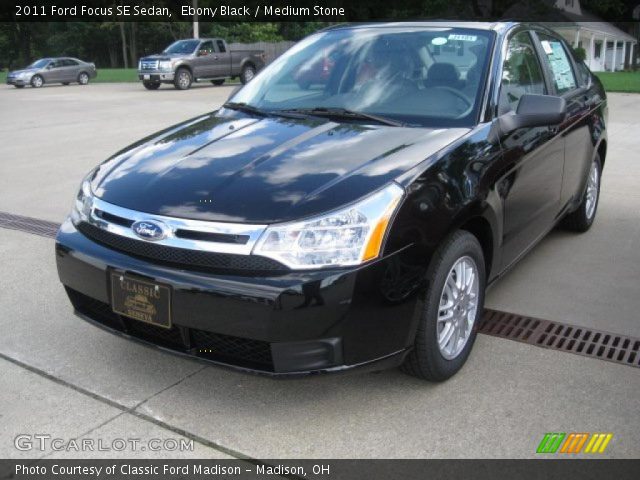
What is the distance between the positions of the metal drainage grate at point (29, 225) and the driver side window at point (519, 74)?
147 inches

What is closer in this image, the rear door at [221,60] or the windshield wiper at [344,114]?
the windshield wiper at [344,114]

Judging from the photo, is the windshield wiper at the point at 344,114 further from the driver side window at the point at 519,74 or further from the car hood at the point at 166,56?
the car hood at the point at 166,56

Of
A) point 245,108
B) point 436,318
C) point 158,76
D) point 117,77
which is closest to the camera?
point 436,318

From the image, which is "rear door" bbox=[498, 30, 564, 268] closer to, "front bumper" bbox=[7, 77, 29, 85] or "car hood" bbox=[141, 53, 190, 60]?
"car hood" bbox=[141, 53, 190, 60]

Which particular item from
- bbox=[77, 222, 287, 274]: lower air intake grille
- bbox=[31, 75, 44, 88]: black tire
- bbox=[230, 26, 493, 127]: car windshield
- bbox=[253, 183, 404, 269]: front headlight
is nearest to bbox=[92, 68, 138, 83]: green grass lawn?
bbox=[31, 75, 44, 88]: black tire

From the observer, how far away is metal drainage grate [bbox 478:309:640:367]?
3375 millimetres

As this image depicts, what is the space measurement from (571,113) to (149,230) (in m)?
2.93

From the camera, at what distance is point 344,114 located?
3475mm

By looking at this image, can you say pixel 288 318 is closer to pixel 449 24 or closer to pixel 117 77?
pixel 449 24

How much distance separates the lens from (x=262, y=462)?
250cm

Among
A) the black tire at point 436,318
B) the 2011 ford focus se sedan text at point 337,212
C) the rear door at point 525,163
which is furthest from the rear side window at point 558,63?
the black tire at point 436,318

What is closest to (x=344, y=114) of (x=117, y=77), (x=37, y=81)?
(x=37, y=81)

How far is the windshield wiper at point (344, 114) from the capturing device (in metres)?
3.33

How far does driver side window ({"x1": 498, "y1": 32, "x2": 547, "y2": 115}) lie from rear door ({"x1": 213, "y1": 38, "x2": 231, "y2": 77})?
21.4 meters
